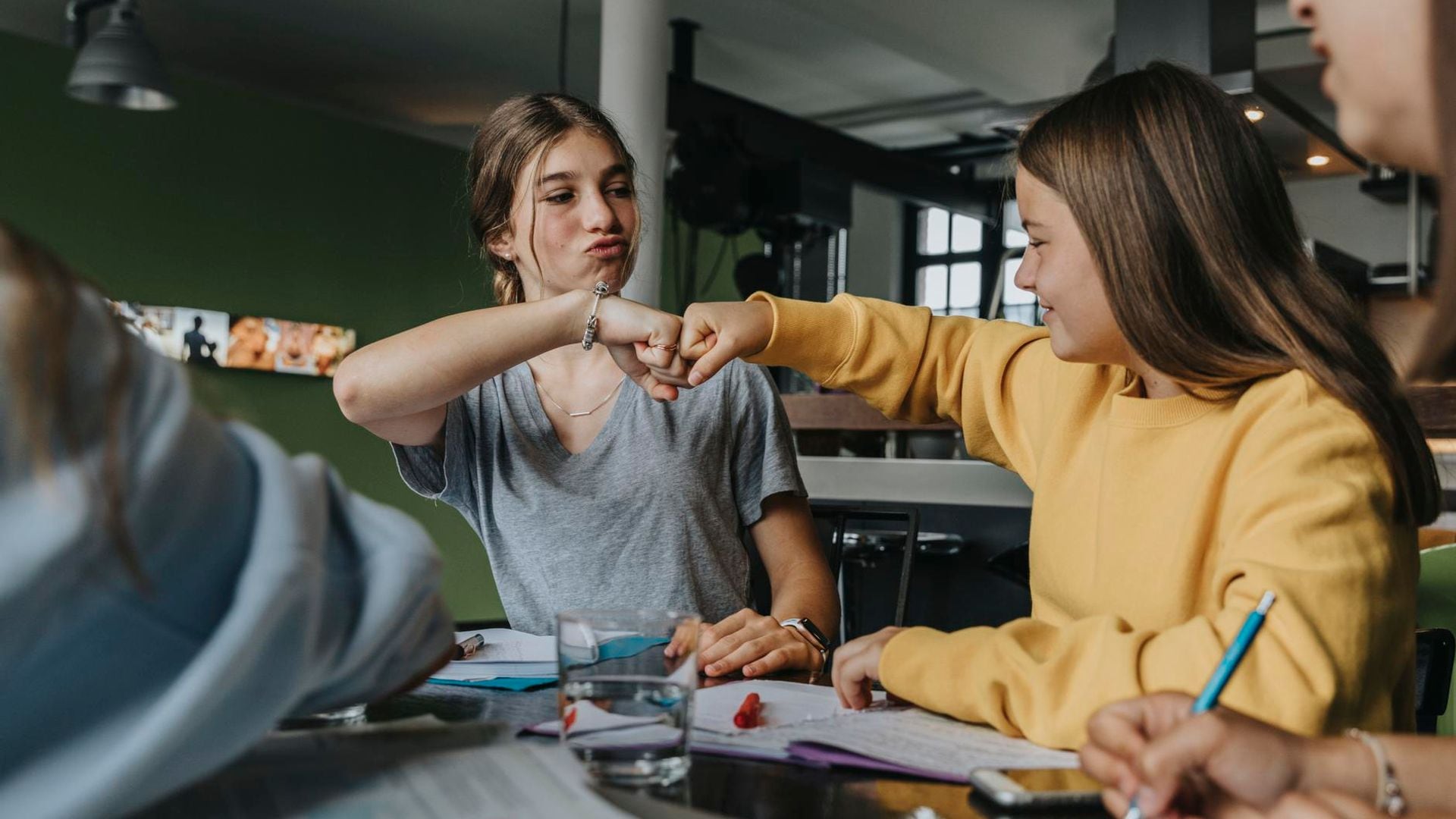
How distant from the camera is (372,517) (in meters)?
0.54

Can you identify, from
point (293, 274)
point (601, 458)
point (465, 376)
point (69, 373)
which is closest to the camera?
point (69, 373)

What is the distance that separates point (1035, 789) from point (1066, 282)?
53cm

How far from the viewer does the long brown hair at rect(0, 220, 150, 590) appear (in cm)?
40

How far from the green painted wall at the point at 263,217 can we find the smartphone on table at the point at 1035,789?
18.3ft

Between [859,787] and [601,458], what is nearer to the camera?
[859,787]

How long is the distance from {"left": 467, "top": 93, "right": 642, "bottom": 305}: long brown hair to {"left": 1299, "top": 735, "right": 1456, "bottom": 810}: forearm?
1154 millimetres

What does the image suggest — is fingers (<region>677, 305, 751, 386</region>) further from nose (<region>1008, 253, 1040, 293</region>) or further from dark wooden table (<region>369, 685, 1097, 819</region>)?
dark wooden table (<region>369, 685, 1097, 819</region>)

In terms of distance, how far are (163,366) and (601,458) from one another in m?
1.11

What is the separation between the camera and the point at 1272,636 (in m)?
0.81

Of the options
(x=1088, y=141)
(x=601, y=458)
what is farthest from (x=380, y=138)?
(x=1088, y=141)

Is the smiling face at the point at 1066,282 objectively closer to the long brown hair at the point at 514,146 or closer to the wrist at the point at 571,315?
the wrist at the point at 571,315

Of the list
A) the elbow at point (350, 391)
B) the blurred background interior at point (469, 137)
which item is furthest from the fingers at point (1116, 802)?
the blurred background interior at point (469, 137)

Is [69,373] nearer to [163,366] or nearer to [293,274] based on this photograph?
[163,366]

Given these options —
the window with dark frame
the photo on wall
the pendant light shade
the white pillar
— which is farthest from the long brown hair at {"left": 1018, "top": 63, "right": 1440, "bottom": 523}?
the window with dark frame
